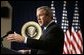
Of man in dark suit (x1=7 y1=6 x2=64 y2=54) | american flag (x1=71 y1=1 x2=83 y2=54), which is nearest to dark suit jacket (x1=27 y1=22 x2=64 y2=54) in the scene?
man in dark suit (x1=7 y1=6 x2=64 y2=54)

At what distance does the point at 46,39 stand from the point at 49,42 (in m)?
0.03

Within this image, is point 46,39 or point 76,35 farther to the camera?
point 76,35

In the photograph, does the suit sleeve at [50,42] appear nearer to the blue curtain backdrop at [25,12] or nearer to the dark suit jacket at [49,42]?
the dark suit jacket at [49,42]

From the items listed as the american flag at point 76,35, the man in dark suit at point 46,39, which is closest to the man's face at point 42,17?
the man in dark suit at point 46,39

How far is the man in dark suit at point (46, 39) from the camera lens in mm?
1531

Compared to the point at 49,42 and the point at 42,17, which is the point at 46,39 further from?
the point at 42,17

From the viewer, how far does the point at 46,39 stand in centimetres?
155

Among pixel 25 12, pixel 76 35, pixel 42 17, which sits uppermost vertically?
pixel 25 12

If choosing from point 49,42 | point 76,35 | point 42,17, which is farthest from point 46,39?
point 76,35

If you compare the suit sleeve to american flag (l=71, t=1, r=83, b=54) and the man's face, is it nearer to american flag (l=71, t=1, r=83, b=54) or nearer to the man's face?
the man's face

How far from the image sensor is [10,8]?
3863 millimetres

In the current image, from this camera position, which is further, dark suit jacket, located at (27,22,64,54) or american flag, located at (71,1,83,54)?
american flag, located at (71,1,83,54)

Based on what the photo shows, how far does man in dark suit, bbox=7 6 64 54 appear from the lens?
1.53 m

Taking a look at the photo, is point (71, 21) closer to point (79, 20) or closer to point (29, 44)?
point (79, 20)
